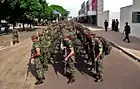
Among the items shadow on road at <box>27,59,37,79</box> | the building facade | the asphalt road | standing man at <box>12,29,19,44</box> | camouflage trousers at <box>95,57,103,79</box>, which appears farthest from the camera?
the building facade

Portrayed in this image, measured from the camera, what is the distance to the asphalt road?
11.6 m

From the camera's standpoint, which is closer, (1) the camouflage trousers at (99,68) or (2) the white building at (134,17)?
(1) the camouflage trousers at (99,68)

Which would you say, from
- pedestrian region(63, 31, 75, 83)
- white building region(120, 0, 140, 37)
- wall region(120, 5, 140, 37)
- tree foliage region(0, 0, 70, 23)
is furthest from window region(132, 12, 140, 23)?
pedestrian region(63, 31, 75, 83)

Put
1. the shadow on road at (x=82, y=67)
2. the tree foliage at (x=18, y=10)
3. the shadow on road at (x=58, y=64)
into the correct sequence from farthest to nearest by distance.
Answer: the tree foliage at (x=18, y=10)
the shadow on road at (x=58, y=64)
the shadow on road at (x=82, y=67)

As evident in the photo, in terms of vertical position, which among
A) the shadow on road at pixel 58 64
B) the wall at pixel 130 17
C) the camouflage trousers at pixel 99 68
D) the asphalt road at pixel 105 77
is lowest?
the asphalt road at pixel 105 77

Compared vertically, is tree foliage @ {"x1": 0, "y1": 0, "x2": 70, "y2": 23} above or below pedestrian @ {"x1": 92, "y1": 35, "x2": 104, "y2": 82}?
above

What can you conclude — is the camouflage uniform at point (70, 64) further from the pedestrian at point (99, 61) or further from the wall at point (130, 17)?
the wall at point (130, 17)

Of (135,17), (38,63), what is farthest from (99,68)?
(135,17)

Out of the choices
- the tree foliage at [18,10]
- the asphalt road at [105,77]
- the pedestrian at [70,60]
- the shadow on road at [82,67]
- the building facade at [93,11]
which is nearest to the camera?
the asphalt road at [105,77]

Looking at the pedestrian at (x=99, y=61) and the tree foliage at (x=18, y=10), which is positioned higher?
the tree foliage at (x=18, y=10)

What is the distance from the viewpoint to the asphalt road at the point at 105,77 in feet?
38.1

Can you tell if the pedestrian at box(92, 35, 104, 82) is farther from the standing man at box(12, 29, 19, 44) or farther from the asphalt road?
the standing man at box(12, 29, 19, 44)

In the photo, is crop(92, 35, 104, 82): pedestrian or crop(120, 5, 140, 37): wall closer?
crop(92, 35, 104, 82): pedestrian

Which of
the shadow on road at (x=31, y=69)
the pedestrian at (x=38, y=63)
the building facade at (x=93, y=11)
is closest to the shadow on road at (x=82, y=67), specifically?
the shadow on road at (x=31, y=69)
